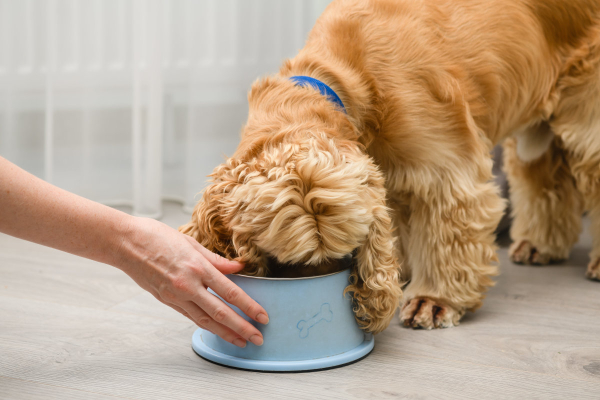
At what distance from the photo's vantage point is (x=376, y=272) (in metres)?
1.51

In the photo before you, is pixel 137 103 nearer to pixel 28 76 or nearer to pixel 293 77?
pixel 28 76

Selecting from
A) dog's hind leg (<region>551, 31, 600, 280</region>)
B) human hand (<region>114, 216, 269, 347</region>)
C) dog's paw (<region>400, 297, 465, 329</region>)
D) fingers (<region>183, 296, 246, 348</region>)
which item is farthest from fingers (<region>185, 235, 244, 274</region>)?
dog's hind leg (<region>551, 31, 600, 280</region>)

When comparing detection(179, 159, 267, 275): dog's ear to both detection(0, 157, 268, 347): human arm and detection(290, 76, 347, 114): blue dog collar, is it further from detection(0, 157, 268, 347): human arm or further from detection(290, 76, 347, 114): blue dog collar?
detection(290, 76, 347, 114): blue dog collar

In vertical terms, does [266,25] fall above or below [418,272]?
above

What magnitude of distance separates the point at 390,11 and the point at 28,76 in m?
2.11

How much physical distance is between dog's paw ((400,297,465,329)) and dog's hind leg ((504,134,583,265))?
80cm

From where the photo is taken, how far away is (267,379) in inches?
57.7

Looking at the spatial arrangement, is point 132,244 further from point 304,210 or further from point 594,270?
point 594,270

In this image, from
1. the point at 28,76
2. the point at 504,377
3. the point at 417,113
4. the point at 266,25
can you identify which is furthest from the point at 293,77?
the point at 28,76

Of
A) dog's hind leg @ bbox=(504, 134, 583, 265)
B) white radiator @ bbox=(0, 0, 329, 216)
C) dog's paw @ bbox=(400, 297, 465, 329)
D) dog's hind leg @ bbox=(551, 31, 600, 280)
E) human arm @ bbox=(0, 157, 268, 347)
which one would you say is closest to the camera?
human arm @ bbox=(0, 157, 268, 347)

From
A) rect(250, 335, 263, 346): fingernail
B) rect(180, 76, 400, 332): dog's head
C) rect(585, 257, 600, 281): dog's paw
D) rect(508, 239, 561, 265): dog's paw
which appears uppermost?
rect(180, 76, 400, 332): dog's head

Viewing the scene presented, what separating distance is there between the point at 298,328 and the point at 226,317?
17cm

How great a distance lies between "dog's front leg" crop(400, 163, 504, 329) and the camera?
6.04ft

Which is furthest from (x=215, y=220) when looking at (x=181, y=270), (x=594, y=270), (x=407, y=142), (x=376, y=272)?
(x=594, y=270)
